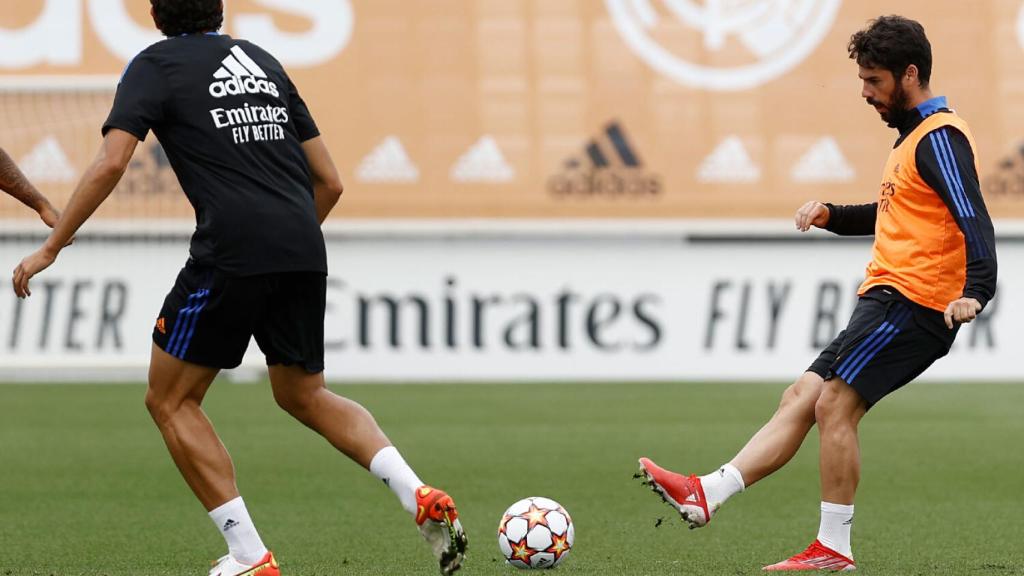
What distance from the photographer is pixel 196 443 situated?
5.12 meters

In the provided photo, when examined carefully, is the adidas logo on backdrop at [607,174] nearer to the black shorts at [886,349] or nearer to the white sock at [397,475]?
the black shorts at [886,349]

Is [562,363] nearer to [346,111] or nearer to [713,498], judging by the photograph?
[346,111]

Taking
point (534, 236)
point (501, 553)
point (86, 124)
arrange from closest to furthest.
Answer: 1. point (501, 553)
2. point (86, 124)
3. point (534, 236)

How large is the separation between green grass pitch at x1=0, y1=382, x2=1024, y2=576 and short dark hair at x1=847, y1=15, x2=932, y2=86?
1670 mm

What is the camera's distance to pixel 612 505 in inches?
299

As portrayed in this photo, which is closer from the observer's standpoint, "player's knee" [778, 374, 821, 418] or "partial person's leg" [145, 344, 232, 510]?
"partial person's leg" [145, 344, 232, 510]

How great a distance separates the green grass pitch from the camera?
6.03m

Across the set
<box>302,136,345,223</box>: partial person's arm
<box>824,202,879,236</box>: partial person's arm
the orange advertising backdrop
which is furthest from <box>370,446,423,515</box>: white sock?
the orange advertising backdrop

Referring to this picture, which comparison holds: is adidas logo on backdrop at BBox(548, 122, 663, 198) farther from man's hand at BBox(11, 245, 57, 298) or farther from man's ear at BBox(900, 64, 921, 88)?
man's hand at BBox(11, 245, 57, 298)

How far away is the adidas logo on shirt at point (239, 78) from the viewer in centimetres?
506

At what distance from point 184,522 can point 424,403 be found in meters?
6.56

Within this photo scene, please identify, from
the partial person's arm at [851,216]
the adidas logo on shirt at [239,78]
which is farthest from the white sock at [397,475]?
the partial person's arm at [851,216]

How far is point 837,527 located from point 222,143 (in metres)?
2.39

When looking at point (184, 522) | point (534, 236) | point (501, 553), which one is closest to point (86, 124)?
point (534, 236)
